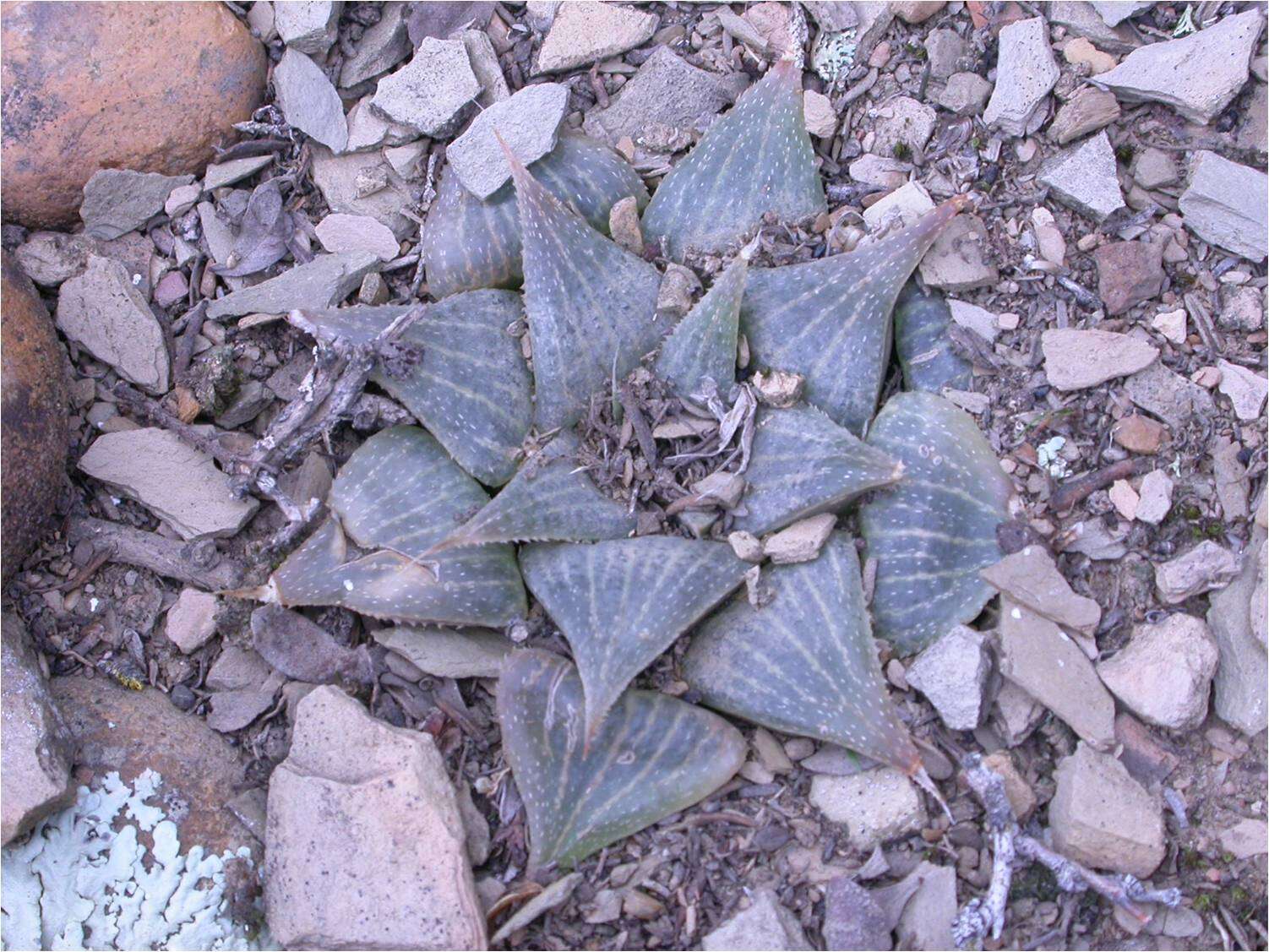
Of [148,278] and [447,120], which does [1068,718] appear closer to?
[447,120]

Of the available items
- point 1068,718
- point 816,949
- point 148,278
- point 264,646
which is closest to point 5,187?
point 148,278

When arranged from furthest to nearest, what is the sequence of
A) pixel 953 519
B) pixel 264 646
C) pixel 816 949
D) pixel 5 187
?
pixel 5 187
pixel 264 646
pixel 953 519
pixel 816 949

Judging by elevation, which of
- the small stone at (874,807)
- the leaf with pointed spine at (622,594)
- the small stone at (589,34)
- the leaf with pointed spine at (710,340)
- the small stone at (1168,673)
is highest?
the small stone at (589,34)

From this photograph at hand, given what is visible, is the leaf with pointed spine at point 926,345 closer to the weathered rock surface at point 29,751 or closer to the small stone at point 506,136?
the small stone at point 506,136

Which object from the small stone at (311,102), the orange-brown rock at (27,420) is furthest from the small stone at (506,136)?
the orange-brown rock at (27,420)

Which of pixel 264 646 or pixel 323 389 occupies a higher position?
pixel 323 389

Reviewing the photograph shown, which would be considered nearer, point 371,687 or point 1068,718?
point 1068,718

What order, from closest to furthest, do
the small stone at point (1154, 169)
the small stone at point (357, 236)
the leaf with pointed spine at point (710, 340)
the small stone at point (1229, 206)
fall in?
the leaf with pointed spine at point (710, 340) < the small stone at point (1229, 206) < the small stone at point (1154, 169) < the small stone at point (357, 236)
